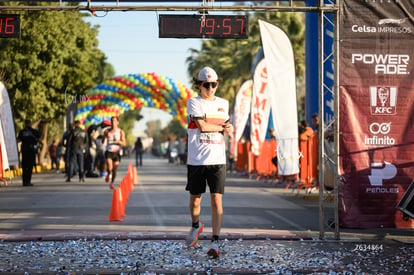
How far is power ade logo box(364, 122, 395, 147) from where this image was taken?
1081 cm

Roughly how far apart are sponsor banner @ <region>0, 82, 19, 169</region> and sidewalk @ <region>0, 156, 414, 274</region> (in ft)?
→ 29.1

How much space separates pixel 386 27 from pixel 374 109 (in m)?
1.12

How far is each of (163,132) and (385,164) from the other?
16673 cm

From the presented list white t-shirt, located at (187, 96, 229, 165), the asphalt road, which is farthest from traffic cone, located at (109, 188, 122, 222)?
white t-shirt, located at (187, 96, 229, 165)

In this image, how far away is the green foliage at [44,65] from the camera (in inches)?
1625

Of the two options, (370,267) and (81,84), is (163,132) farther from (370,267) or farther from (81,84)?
(370,267)

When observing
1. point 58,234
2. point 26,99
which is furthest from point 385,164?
point 26,99

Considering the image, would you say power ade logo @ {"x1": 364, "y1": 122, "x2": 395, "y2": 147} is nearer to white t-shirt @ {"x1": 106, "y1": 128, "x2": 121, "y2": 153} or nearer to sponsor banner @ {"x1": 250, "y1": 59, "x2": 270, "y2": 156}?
white t-shirt @ {"x1": 106, "y1": 128, "x2": 121, "y2": 153}

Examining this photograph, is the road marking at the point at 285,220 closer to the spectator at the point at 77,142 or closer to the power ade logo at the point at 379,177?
the power ade logo at the point at 379,177

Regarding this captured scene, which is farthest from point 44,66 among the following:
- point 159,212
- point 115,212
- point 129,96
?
point 115,212

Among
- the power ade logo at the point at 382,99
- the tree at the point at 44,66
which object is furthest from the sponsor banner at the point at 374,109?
the tree at the point at 44,66

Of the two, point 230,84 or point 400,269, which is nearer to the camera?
point 400,269

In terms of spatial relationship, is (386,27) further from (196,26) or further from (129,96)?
(129,96)

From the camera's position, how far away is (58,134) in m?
59.3
